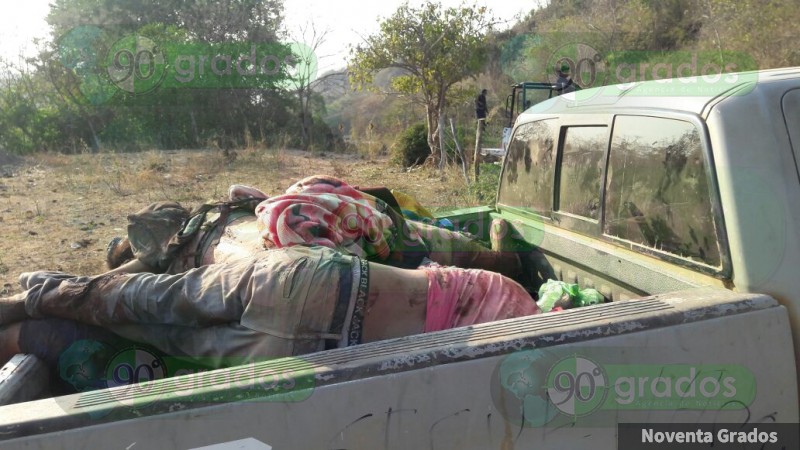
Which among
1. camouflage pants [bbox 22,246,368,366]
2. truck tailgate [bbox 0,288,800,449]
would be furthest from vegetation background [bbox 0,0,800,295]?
truck tailgate [bbox 0,288,800,449]

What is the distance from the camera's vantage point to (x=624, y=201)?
2260mm

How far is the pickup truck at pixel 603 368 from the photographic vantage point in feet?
4.64

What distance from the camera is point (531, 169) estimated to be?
3.09 m

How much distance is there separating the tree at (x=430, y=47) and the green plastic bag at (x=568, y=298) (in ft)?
37.9

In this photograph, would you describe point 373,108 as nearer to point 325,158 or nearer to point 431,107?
point 325,158

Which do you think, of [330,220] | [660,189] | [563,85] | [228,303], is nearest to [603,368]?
[660,189]

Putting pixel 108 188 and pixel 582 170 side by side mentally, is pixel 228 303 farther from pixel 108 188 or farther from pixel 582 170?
pixel 108 188

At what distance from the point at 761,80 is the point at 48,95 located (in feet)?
84.9

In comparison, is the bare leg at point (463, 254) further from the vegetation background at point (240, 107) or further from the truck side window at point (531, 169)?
the vegetation background at point (240, 107)

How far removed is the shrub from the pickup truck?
1348 centimetres

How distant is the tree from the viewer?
1405cm

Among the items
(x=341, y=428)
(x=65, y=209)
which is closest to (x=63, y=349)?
(x=341, y=428)

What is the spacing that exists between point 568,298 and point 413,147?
1336 centimetres

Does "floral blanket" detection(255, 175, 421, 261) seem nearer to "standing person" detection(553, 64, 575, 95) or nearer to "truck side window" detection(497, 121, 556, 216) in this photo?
"truck side window" detection(497, 121, 556, 216)
